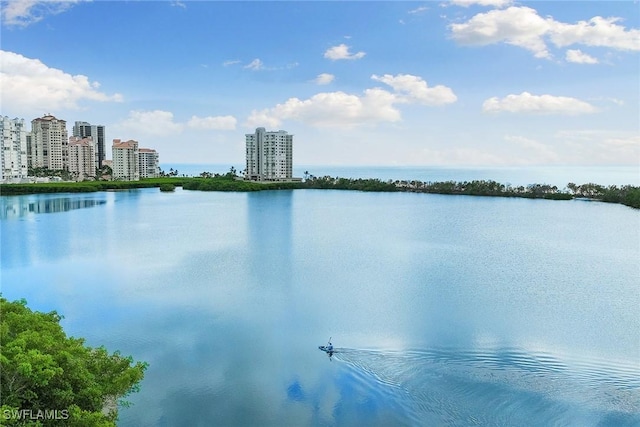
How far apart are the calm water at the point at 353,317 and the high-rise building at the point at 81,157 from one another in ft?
103

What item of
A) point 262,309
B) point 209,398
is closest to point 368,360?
point 209,398

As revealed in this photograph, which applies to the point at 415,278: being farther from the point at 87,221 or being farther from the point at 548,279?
the point at 87,221

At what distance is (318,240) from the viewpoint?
16047 mm

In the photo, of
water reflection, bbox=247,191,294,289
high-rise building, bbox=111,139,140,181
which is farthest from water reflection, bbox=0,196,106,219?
high-rise building, bbox=111,139,140,181

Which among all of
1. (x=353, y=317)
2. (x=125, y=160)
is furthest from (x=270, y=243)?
(x=125, y=160)

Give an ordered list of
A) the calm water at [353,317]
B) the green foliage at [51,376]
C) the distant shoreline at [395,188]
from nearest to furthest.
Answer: the green foliage at [51,376] → the calm water at [353,317] → the distant shoreline at [395,188]

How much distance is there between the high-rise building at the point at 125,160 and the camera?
4419cm

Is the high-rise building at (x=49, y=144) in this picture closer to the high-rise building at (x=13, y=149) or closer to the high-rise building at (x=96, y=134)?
the high-rise building at (x=13, y=149)

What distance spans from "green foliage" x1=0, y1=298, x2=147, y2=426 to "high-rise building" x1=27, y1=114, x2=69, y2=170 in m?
47.0

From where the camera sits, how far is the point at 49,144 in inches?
1801

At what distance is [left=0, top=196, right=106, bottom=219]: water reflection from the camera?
2317 cm

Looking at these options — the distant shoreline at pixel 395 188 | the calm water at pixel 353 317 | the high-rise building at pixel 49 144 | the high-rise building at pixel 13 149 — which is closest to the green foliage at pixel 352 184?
the distant shoreline at pixel 395 188

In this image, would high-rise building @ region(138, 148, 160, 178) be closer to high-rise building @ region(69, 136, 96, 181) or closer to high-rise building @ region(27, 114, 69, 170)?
high-rise building @ region(69, 136, 96, 181)

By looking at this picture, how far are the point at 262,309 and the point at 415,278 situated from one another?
377cm
